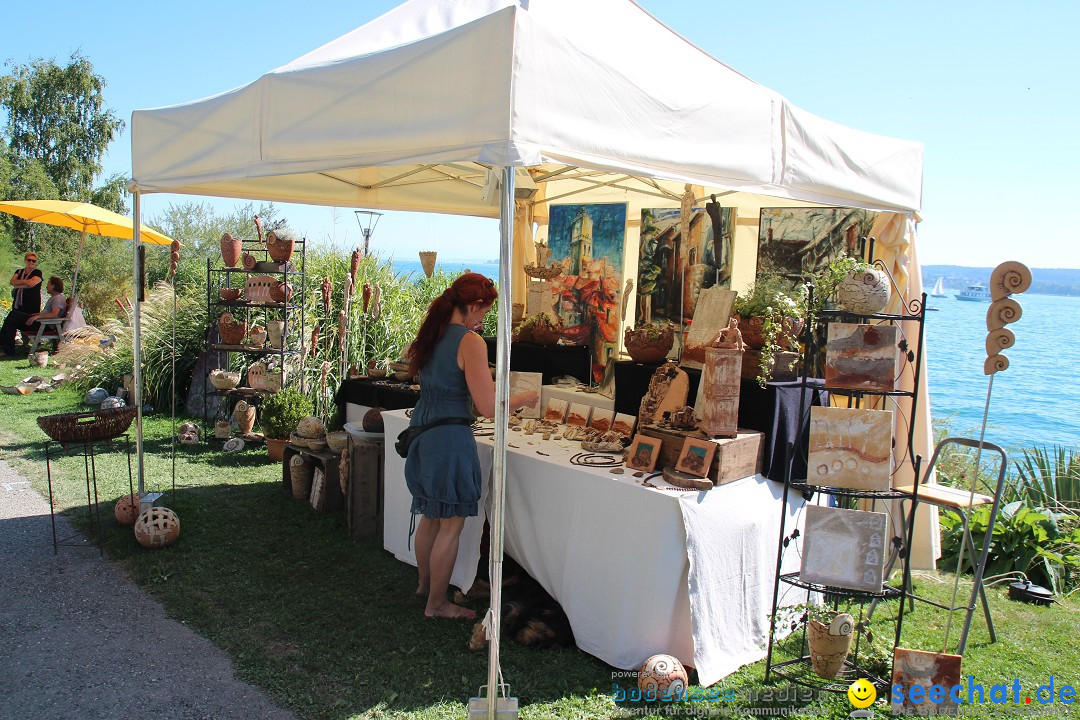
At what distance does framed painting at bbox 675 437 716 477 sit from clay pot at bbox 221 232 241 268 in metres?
5.17

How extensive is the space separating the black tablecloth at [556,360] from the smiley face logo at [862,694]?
241 centimetres

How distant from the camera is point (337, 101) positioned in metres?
3.02

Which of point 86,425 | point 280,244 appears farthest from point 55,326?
point 86,425

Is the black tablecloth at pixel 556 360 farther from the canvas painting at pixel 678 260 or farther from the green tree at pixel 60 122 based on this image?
the green tree at pixel 60 122

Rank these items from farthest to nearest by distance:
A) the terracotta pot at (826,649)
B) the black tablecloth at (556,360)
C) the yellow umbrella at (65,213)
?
the yellow umbrella at (65,213)
the black tablecloth at (556,360)
the terracotta pot at (826,649)

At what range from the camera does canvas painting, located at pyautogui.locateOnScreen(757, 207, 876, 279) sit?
452 cm

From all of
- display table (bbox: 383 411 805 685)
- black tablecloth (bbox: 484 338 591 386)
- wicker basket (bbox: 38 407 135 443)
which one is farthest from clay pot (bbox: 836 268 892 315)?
wicker basket (bbox: 38 407 135 443)

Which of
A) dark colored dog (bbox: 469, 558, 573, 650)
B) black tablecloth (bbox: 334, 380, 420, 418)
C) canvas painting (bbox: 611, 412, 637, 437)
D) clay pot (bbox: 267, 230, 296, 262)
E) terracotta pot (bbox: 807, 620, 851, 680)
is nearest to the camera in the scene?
terracotta pot (bbox: 807, 620, 851, 680)

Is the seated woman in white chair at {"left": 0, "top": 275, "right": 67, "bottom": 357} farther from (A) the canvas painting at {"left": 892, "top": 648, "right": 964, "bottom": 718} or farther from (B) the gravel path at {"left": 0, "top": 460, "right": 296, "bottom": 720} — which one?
(A) the canvas painting at {"left": 892, "top": 648, "right": 964, "bottom": 718}

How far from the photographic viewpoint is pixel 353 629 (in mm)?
3502

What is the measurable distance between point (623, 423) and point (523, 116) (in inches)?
77.6

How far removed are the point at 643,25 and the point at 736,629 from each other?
2.79m

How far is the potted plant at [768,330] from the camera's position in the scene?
140 inches

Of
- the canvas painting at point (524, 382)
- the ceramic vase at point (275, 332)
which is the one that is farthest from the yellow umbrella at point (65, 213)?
the canvas painting at point (524, 382)
